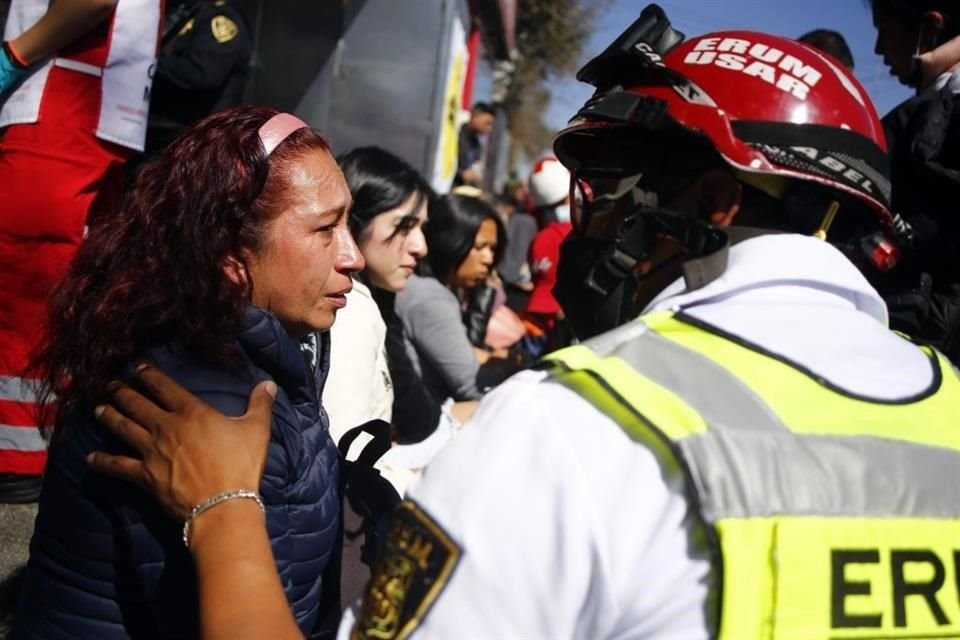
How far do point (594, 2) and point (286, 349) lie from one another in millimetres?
2663

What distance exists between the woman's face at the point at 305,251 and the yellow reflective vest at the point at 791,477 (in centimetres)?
95

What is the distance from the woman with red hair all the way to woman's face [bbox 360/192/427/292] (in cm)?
165

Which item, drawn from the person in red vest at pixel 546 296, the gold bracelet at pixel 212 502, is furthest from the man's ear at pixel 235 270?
the person in red vest at pixel 546 296

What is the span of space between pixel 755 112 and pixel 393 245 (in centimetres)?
243

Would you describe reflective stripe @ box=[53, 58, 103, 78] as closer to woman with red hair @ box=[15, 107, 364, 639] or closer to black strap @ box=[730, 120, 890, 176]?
woman with red hair @ box=[15, 107, 364, 639]

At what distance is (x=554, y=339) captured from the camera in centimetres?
620

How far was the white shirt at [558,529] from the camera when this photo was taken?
1012mm

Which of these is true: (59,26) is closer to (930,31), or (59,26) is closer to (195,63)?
(195,63)

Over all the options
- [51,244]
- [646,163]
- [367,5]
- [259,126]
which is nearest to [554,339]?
[367,5]

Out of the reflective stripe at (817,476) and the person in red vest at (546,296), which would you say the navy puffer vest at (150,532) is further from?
the person in red vest at (546,296)

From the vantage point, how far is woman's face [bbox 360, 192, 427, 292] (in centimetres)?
368

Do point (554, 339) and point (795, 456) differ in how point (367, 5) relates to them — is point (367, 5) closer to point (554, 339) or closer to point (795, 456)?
point (554, 339)

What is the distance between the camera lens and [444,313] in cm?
430

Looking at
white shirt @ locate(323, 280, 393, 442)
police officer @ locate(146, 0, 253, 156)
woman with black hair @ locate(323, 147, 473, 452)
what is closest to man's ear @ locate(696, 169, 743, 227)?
white shirt @ locate(323, 280, 393, 442)
